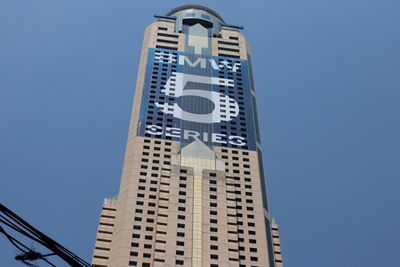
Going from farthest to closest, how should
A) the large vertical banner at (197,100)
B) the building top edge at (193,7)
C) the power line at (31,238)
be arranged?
the building top edge at (193,7), the large vertical banner at (197,100), the power line at (31,238)

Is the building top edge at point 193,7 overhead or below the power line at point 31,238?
overhead

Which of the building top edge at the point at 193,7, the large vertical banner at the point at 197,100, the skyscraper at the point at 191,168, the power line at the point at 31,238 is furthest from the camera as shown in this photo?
the building top edge at the point at 193,7

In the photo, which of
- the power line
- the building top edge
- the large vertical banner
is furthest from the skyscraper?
the power line

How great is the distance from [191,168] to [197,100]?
13.7 metres

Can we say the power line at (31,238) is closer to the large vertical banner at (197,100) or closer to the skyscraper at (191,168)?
the skyscraper at (191,168)

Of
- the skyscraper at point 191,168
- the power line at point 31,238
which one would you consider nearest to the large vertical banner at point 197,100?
the skyscraper at point 191,168

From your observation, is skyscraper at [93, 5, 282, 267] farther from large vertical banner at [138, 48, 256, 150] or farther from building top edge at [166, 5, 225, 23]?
building top edge at [166, 5, 225, 23]

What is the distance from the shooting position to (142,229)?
214 feet

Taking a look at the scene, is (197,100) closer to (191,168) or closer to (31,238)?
(191,168)

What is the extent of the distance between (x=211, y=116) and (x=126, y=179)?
52.8ft

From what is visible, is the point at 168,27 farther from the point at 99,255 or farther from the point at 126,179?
the point at 99,255

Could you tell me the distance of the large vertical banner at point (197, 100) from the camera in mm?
78000

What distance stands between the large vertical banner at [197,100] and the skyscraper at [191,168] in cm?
14

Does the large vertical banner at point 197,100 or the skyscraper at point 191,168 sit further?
the large vertical banner at point 197,100
